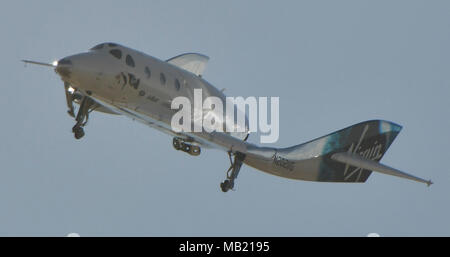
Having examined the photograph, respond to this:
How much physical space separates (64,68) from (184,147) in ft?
28.0

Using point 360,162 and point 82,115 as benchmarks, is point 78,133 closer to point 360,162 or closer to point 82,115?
point 82,115

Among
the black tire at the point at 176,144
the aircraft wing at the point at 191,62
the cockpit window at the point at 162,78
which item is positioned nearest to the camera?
the cockpit window at the point at 162,78

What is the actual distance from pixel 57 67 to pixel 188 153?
9007 mm

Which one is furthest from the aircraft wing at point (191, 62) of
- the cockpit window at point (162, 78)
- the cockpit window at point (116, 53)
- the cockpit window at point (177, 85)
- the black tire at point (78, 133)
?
the black tire at point (78, 133)

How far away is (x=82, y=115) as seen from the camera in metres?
A: 45.2

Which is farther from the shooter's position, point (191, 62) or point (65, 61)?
point (191, 62)

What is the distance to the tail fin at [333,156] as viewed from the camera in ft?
150

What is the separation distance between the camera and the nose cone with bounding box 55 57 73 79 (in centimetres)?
4246

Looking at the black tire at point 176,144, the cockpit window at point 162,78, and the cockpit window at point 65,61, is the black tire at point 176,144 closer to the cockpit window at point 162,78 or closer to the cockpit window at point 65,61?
the cockpit window at point 162,78

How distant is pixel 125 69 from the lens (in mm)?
44938

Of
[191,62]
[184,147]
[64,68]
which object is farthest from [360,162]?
[191,62]

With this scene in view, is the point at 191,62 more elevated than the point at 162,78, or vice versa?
the point at 191,62

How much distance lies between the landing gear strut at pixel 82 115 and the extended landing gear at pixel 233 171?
24.7 ft

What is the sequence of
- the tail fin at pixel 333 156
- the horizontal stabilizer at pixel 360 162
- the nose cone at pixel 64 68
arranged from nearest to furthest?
the nose cone at pixel 64 68
the horizontal stabilizer at pixel 360 162
the tail fin at pixel 333 156
